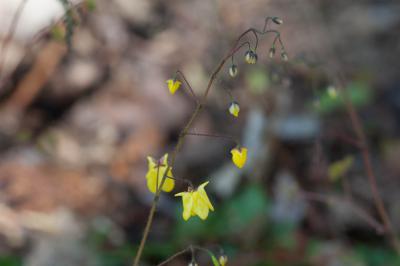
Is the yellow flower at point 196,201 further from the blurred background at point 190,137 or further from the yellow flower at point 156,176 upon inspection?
the blurred background at point 190,137

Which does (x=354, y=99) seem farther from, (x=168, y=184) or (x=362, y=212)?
(x=168, y=184)

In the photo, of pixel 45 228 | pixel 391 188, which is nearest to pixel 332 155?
pixel 391 188

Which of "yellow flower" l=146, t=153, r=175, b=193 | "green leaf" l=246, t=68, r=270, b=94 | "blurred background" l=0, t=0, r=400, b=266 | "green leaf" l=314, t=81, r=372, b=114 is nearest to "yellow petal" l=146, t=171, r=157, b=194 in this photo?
"yellow flower" l=146, t=153, r=175, b=193

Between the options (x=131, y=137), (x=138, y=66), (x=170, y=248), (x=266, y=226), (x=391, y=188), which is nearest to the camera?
(x=170, y=248)

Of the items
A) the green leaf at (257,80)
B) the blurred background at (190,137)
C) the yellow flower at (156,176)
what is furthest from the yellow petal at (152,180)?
the green leaf at (257,80)

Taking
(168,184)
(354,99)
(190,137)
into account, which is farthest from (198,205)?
(354,99)

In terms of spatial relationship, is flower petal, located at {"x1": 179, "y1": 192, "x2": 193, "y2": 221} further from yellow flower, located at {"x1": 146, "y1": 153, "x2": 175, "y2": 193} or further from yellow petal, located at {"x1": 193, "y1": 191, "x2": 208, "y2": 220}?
yellow flower, located at {"x1": 146, "y1": 153, "x2": 175, "y2": 193}

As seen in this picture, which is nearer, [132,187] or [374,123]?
[132,187]

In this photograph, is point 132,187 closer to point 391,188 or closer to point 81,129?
point 81,129
